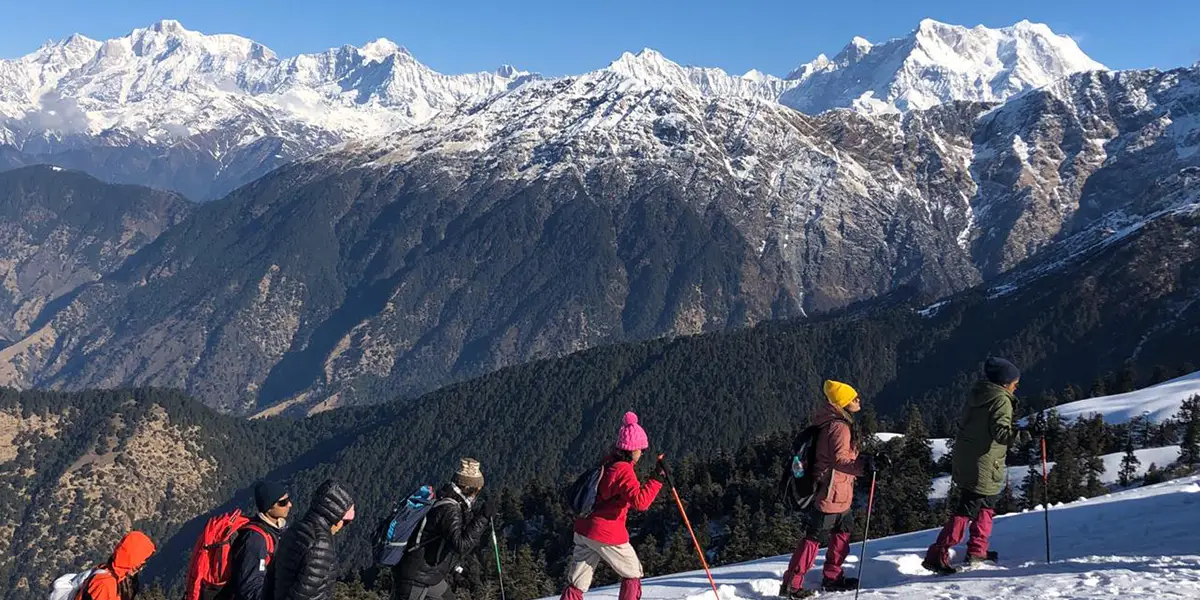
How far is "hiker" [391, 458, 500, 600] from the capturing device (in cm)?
1304

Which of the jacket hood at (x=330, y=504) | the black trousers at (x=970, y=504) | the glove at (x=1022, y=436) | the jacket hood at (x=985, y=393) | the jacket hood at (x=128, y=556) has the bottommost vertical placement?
the black trousers at (x=970, y=504)

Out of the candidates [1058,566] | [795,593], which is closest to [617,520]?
[795,593]

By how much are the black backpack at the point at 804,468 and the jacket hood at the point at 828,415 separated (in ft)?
0.49

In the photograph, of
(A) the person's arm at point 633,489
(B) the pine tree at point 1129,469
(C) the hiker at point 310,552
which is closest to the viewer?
(C) the hiker at point 310,552

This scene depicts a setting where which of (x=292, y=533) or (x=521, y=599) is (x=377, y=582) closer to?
(x=521, y=599)

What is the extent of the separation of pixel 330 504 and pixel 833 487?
822 cm

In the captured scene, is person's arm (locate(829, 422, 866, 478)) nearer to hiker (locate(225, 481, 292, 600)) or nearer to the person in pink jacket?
the person in pink jacket

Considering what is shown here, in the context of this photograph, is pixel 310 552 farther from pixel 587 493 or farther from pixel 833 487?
pixel 833 487

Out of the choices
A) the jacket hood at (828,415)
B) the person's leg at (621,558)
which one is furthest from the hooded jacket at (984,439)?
the person's leg at (621,558)

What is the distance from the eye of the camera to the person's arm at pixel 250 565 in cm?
1239

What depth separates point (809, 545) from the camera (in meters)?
15.9

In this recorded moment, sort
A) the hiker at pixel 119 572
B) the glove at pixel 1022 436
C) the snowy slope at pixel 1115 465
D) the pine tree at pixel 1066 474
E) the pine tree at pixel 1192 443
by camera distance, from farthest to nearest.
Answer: the snowy slope at pixel 1115 465 < the pine tree at pixel 1192 443 < the pine tree at pixel 1066 474 < the glove at pixel 1022 436 < the hiker at pixel 119 572

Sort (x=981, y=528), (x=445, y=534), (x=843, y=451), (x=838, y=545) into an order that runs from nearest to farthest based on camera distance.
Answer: (x=445, y=534)
(x=843, y=451)
(x=838, y=545)
(x=981, y=528)

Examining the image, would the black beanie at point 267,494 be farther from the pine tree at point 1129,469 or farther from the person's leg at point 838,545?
the pine tree at point 1129,469
